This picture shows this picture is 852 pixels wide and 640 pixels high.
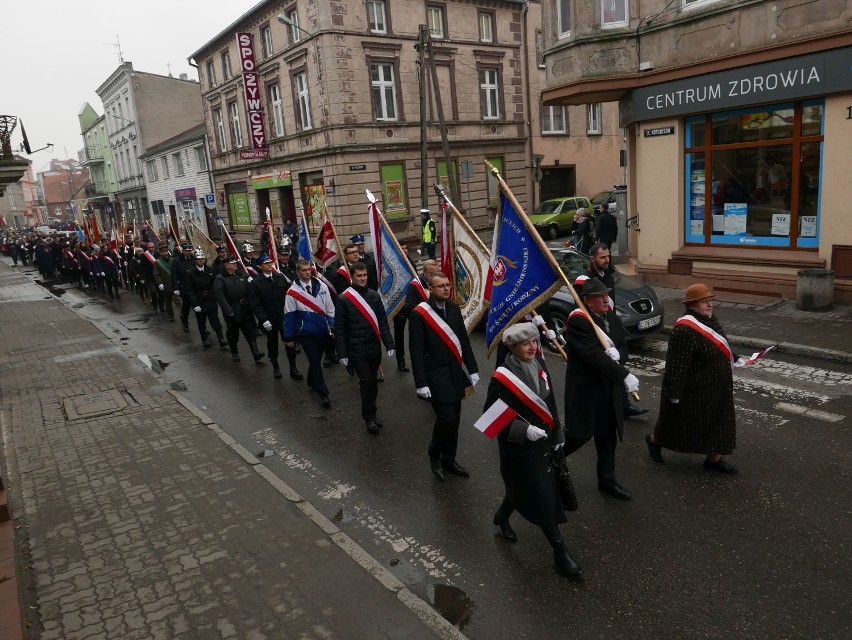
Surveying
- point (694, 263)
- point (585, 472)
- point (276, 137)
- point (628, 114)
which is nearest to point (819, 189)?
point (694, 263)

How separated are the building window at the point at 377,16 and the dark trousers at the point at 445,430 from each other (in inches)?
925

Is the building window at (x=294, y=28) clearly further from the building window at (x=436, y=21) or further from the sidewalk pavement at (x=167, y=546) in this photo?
the sidewalk pavement at (x=167, y=546)

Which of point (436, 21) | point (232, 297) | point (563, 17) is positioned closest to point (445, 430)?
point (232, 297)

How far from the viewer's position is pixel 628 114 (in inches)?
584

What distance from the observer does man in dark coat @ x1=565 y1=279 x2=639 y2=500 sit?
5.11 metres

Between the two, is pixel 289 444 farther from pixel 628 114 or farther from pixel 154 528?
pixel 628 114

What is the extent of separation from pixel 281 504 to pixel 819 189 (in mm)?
11268

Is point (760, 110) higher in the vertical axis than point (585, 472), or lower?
higher

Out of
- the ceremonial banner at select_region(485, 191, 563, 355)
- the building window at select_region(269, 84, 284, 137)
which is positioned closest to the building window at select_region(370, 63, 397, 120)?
the building window at select_region(269, 84, 284, 137)

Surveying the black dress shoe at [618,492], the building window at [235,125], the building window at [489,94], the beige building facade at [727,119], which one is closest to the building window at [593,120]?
the building window at [489,94]

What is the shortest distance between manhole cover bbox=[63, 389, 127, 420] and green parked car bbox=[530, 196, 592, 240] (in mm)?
19804

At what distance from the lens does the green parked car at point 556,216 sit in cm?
2650

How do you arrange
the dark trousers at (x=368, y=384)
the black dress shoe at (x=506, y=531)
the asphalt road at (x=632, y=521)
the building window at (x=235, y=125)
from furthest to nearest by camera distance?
the building window at (x=235, y=125)
the dark trousers at (x=368, y=384)
the black dress shoe at (x=506, y=531)
the asphalt road at (x=632, y=521)

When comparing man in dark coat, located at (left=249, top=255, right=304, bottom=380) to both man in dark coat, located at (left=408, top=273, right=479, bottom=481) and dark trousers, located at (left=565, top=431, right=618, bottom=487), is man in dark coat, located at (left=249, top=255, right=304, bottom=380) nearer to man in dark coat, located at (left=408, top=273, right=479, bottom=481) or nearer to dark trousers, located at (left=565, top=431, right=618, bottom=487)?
man in dark coat, located at (left=408, top=273, right=479, bottom=481)
